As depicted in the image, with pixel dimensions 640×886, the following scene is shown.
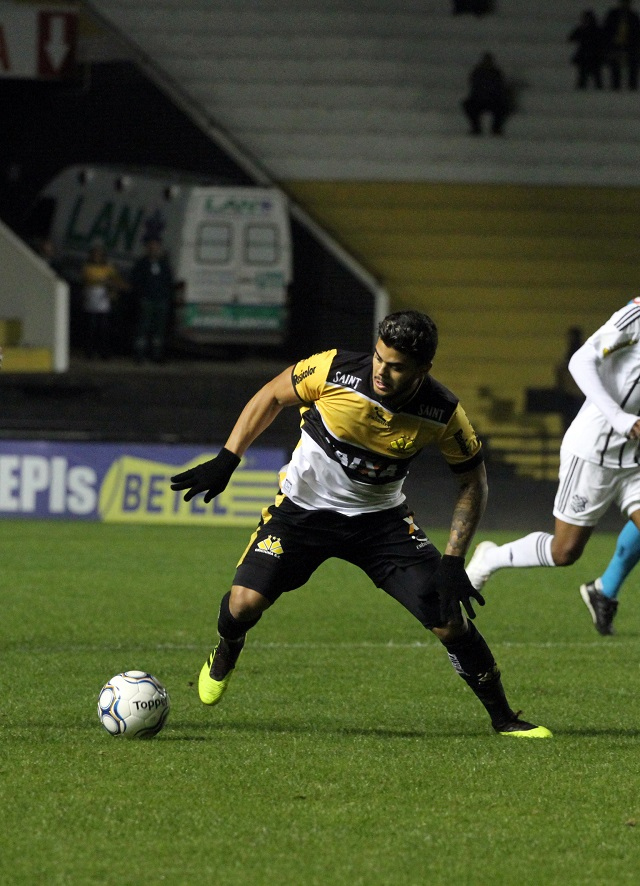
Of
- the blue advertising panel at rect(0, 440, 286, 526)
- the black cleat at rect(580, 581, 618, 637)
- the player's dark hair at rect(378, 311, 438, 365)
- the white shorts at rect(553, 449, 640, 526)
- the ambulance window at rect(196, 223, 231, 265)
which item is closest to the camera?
the player's dark hair at rect(378, 311, 438, 365)

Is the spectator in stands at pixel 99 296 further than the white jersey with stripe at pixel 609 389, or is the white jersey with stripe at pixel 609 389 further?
the spectator in stands at pixel 99 296

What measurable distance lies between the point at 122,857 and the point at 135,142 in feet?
70.8

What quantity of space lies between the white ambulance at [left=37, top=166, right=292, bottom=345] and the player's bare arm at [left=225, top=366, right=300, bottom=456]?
16967 millimetres

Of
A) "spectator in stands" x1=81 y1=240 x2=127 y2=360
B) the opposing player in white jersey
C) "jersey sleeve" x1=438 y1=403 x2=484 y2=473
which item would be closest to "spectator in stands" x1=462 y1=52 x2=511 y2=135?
"spectator in stands" x1=81 y1=240 x2=127 y2=360

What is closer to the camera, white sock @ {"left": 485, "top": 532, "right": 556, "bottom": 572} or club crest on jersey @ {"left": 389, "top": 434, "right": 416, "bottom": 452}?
club crest on jersey @ {"left": 389, "top": 434, "right": 416, "bottom": 452}

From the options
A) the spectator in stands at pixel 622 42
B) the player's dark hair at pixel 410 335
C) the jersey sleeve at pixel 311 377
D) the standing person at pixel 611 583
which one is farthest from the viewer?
the spectator in stands at pixel 622 42

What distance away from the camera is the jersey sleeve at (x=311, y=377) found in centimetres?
545

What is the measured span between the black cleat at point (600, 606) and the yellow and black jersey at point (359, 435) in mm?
3364

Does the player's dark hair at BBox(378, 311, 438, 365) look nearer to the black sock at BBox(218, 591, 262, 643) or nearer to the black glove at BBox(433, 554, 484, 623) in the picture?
the black glove at BBox(433, 554, 484, 623)

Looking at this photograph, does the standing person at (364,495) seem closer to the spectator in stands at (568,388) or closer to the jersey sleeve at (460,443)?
the jersey sleeve at (460,443)

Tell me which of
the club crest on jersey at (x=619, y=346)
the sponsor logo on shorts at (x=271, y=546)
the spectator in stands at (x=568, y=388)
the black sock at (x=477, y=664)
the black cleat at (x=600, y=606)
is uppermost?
the club crest on jersey at (x=619, y=346)

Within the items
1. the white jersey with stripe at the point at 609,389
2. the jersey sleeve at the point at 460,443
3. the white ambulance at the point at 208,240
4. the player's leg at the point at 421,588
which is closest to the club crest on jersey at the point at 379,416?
the jersey sleeve at the point at 460,443

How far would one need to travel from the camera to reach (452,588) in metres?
5.36

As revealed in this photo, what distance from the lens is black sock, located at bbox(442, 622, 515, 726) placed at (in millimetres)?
5539
